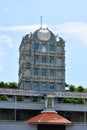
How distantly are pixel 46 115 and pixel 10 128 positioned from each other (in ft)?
22.6

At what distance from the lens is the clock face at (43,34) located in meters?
77.2

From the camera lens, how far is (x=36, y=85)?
7475 cm

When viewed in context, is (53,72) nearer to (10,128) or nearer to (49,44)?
(49,44)

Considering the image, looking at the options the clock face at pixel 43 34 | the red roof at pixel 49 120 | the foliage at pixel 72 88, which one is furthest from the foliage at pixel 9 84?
the red roof at pixel 49 120

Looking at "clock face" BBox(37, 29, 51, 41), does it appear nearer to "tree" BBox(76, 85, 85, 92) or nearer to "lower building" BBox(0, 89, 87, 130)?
"tree" BBox(76, 85, 85, 92)

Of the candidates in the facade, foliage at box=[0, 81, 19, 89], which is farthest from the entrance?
foliage at box=[0, 81, 19, 89]

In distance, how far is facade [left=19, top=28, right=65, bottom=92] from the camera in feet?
246

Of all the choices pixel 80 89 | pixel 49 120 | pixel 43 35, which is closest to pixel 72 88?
pixel 80 89

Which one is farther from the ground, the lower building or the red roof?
the lower building

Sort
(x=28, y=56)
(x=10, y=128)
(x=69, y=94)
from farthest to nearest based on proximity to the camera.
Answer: (x=28, y=56)
(x=69, y=94)
(x=10, y=128)

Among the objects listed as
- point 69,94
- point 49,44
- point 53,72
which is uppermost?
point 49,44

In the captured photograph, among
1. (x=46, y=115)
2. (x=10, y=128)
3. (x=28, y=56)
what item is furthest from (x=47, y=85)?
(x=10, y=128)

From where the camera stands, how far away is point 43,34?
77.6 meters

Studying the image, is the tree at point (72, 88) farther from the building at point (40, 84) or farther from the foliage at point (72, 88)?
the building at point (40, 84)
